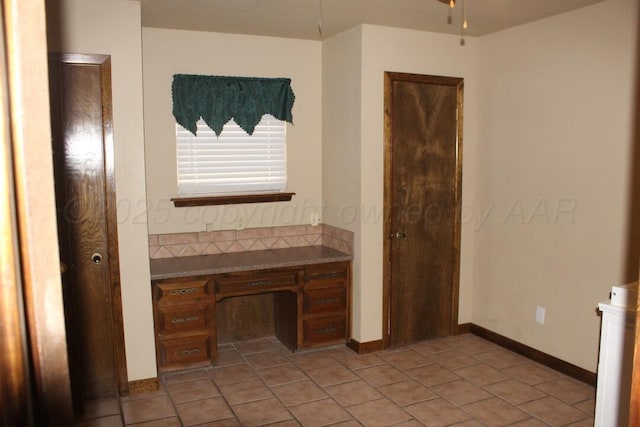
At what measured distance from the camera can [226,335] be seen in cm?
470

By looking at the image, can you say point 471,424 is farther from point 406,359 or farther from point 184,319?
point 184,319

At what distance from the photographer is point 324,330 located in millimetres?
4461

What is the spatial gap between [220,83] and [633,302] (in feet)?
11.0

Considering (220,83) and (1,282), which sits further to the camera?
(220,83)

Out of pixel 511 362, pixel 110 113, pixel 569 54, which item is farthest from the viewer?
pixel 511 362

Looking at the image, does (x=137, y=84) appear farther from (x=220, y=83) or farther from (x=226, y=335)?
(x=226, y=335)

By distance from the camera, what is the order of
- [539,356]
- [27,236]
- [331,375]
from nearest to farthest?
[27,236], [331,375], [539,356]

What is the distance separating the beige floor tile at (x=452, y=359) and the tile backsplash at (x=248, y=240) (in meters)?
1.13

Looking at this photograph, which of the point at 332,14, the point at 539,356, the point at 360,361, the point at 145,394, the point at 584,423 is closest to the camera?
the point at 584,423

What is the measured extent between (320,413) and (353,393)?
368 mm

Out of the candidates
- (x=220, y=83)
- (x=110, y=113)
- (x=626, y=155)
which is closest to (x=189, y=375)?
(x=110, y=113)

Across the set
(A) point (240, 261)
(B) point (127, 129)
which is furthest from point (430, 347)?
(B) point (127, 129)

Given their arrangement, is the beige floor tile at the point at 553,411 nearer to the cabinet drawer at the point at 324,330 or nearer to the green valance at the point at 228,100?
the cabinet drawer at the point at 324,330

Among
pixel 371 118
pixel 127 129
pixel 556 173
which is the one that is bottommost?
pixel 556 173
